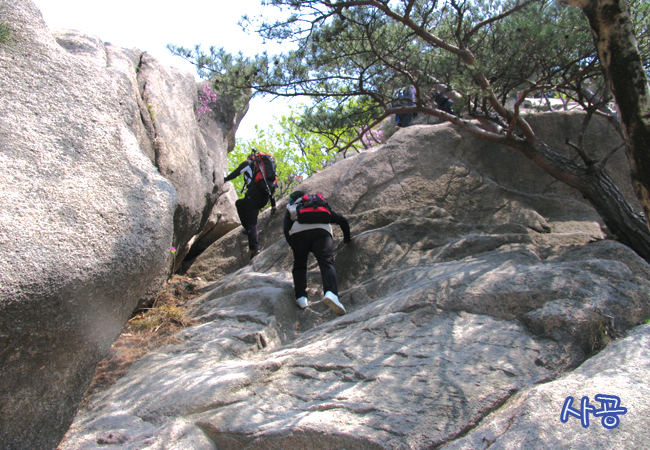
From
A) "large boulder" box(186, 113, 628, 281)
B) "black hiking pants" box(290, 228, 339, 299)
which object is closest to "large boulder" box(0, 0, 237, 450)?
"black hiking pants" box(290, 228, 339, 299)

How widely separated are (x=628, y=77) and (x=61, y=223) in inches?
196

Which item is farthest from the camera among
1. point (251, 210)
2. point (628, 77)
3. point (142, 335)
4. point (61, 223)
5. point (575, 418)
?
point (251, 210)

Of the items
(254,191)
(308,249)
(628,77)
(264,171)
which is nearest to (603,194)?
(628,77)

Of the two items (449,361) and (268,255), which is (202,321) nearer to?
(268,255)

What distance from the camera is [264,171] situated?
8.48 m

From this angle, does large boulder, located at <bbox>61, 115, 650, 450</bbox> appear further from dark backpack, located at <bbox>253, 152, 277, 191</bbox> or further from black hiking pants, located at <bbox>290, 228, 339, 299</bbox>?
dark backpack, located at <bbox>253, 152, 277, 191</bbox>

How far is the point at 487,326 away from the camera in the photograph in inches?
160

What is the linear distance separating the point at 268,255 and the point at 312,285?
1394mm

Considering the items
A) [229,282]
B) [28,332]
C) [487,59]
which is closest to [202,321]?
[229,282]

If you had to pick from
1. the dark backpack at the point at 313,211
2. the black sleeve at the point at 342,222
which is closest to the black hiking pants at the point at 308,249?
the dark backpack at the point at 313,211

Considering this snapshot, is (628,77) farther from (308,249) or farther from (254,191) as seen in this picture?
(254,191)

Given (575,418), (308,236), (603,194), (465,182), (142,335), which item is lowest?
(575,418)

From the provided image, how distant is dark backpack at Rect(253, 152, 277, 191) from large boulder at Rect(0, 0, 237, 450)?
12.3 feet

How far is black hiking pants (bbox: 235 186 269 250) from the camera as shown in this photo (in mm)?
8391
